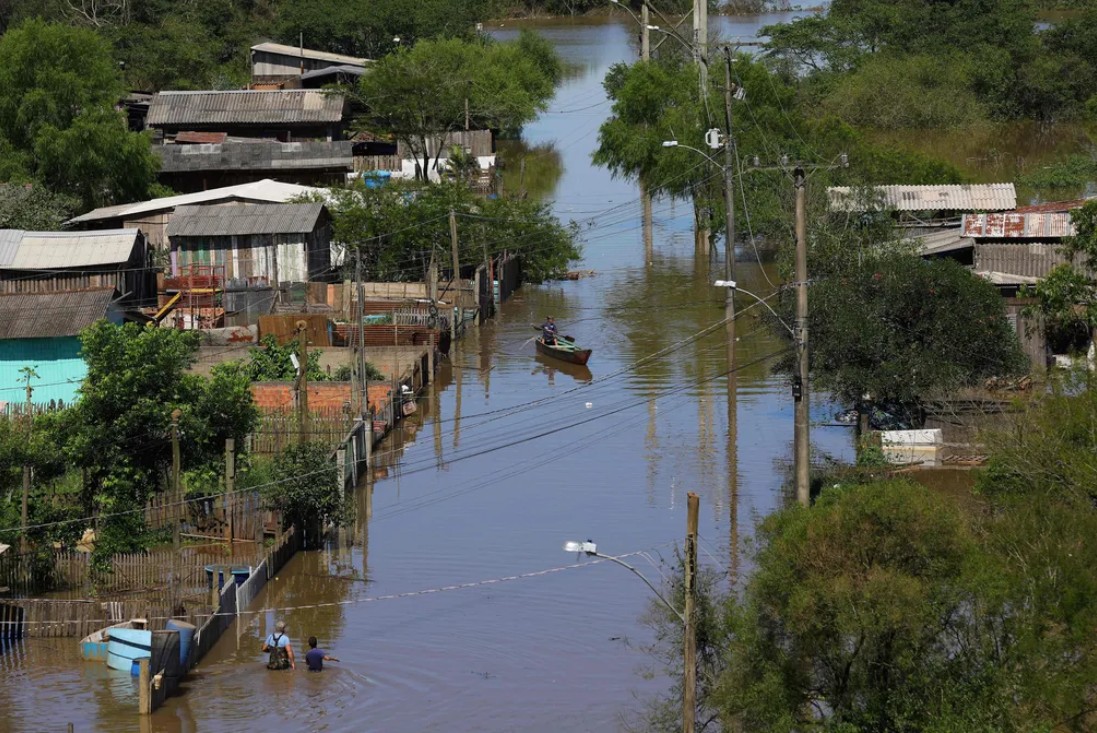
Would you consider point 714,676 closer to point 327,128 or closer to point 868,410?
point 868,410

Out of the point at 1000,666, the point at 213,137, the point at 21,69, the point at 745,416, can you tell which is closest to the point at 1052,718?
the point at 1000,666

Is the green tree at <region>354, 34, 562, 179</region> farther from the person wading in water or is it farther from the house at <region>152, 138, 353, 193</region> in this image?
the person wading in water

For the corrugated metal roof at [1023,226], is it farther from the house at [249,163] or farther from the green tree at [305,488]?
the house at [249,163]

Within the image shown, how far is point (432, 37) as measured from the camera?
87750 millimetres

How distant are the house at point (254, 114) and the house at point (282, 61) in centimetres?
1164

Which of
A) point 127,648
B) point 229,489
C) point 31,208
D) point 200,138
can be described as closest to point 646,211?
point 200,138

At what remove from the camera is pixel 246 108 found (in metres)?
67.1

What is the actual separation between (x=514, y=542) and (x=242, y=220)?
21041mm

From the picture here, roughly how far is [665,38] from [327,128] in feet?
101

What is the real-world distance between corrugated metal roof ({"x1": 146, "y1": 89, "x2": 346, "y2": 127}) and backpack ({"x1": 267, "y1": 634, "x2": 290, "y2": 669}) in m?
44.0

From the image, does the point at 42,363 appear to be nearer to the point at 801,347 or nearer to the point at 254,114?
the point at 801,347

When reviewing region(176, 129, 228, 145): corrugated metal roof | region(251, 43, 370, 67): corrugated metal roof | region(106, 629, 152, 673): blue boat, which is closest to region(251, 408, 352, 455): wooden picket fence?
region(106, 629, 152, 673): blue boat

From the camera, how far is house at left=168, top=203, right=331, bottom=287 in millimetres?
47656

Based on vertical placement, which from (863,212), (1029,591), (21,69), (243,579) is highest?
(21,69)
